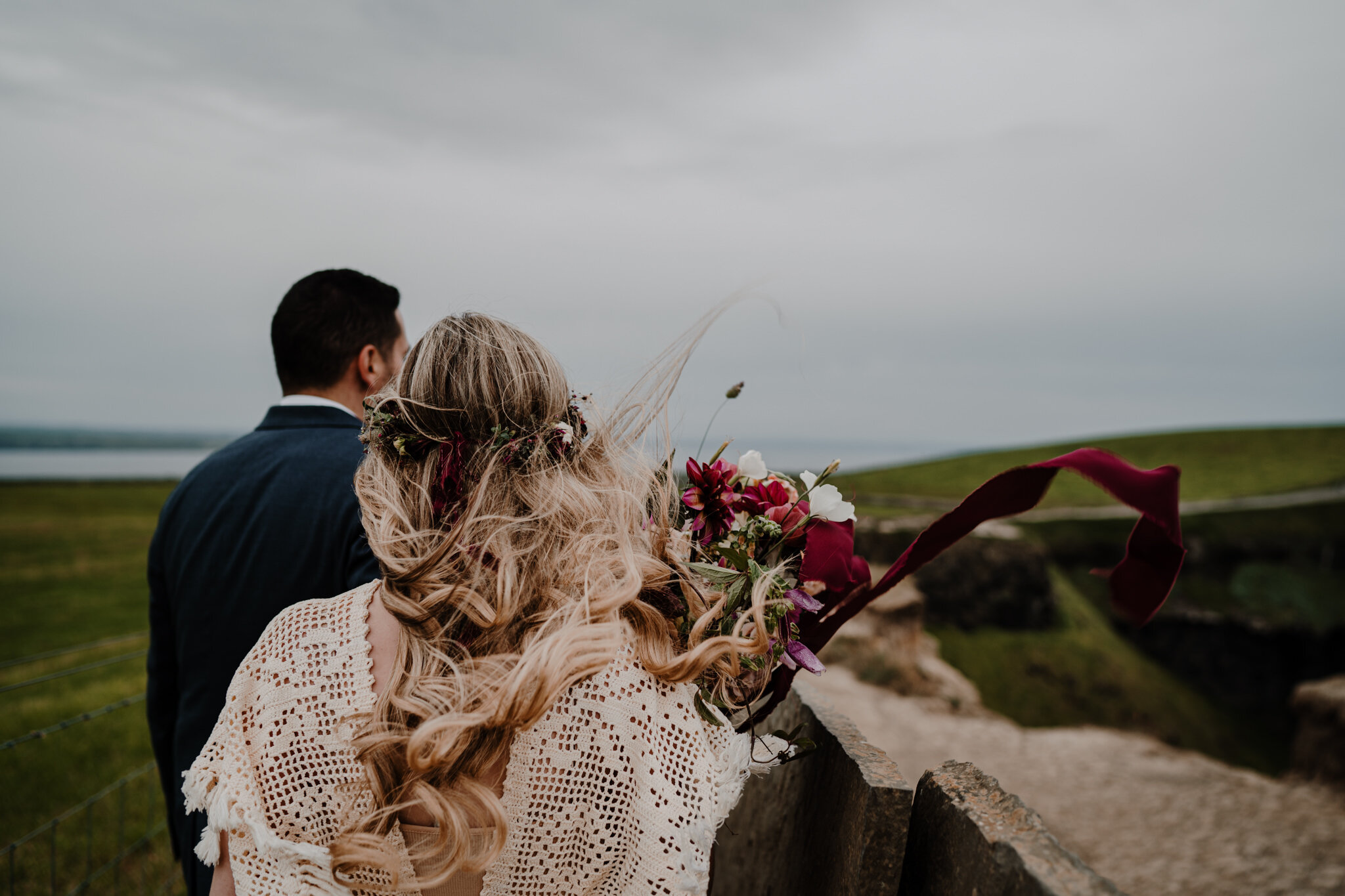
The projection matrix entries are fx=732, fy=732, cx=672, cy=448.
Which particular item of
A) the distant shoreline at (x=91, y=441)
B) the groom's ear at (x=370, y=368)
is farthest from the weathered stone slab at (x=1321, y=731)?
the distant shoreline at (x=91, y=441)

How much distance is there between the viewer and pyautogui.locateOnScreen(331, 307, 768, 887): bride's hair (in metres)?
1.56

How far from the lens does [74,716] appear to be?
8.91 m

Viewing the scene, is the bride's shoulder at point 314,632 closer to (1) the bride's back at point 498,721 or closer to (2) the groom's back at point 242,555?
(1) the bride's back at point 498,721

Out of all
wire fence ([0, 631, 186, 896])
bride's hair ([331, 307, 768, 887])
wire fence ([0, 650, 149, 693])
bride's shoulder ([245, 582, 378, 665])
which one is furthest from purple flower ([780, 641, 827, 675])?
wire fence ([0, 631, 186, 896])

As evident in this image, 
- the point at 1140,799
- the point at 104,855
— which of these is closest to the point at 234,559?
the point at 104,855

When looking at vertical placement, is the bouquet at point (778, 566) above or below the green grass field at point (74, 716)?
above

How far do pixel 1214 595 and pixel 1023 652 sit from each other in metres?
5.51

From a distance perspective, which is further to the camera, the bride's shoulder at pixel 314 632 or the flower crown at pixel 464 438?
the flower crown at pixel 464 438

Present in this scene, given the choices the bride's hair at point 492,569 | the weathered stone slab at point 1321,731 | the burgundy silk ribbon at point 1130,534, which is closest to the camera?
the burgundy silk ribbon at point 1130,534

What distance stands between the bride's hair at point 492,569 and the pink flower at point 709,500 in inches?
2.9

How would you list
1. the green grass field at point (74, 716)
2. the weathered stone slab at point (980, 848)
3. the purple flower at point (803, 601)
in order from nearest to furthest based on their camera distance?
1. the weathered stone slab at point (980, 848)
2. the purple flower at point (803, 601)
3. the green grass field at point (74, 716)

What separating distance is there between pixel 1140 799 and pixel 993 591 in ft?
15.4

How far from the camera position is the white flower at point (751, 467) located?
2.03 m

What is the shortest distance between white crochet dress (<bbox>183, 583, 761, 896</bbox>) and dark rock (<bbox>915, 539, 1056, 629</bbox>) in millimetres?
13150
